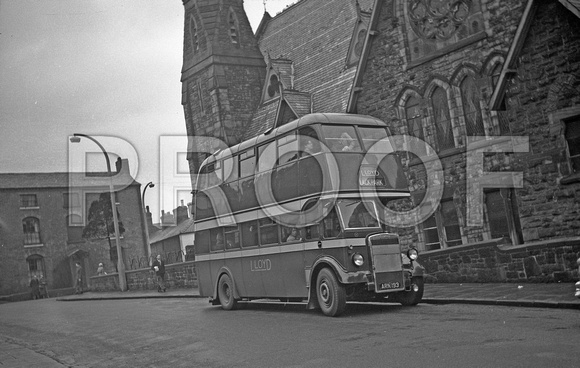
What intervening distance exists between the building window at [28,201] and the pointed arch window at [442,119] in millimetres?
47509

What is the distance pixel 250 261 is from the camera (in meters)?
17.5

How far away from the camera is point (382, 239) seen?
1408cm

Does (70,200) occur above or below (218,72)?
below

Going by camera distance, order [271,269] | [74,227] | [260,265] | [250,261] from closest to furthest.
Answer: [271,269] → [260,265] → [250,261] → [74,227]

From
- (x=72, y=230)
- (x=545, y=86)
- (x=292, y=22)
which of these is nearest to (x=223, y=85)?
(x=292, y=22)

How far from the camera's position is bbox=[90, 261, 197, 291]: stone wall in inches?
1254

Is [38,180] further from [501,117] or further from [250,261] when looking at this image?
[501,117]

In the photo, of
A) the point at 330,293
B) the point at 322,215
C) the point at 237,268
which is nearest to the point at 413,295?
the point at 330,293

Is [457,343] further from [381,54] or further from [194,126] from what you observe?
[194,126]

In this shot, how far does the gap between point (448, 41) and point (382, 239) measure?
11052 mm

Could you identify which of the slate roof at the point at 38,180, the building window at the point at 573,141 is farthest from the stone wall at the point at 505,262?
the slate roof at the point at 38,180

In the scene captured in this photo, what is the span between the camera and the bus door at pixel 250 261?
17.2 m

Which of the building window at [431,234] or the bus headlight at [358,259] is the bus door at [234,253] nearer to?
the bus headlight at [358,259]

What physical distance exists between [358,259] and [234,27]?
2881 centimetres
